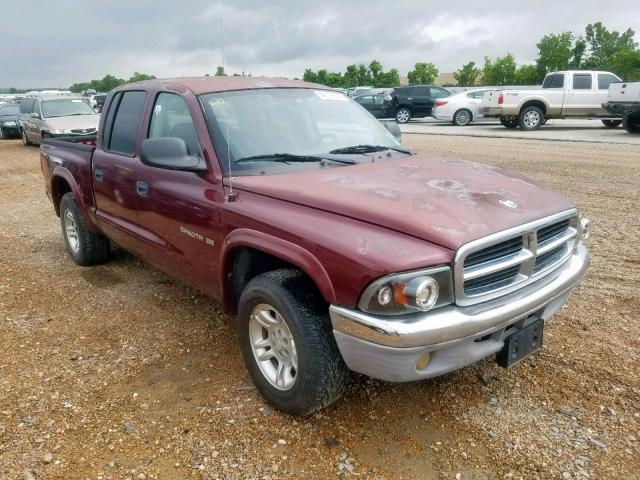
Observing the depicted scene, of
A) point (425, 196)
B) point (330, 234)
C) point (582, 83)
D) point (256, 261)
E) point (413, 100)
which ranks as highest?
point (582, 83)

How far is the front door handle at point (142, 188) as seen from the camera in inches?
152

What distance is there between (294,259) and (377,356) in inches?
24.0

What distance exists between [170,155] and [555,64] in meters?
62.8

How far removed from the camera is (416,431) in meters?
2.84

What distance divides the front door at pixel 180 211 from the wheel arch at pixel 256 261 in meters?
0.10

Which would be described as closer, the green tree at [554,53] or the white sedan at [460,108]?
the white sedan at [460,108]

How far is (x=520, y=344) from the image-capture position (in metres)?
2.71

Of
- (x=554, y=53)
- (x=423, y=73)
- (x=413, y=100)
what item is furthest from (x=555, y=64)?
(x=413, y=100)

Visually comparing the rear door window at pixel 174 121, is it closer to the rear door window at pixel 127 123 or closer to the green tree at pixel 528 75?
the rear door window at pixel 127 123

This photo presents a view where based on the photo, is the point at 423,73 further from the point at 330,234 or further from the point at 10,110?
the point at 330,234

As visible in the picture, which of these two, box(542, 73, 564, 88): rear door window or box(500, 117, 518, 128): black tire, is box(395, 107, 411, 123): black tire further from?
box(542, 73, 564, 88): rear door window

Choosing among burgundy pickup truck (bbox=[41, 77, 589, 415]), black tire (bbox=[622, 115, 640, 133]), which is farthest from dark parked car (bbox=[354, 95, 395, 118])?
burgundy pickup truck (bbox=[41, 77, 589, 415])

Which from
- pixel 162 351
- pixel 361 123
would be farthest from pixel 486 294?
pixel 162 351

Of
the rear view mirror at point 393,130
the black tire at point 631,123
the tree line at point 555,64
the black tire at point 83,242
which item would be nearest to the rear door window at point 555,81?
the black tire at point 631,123
